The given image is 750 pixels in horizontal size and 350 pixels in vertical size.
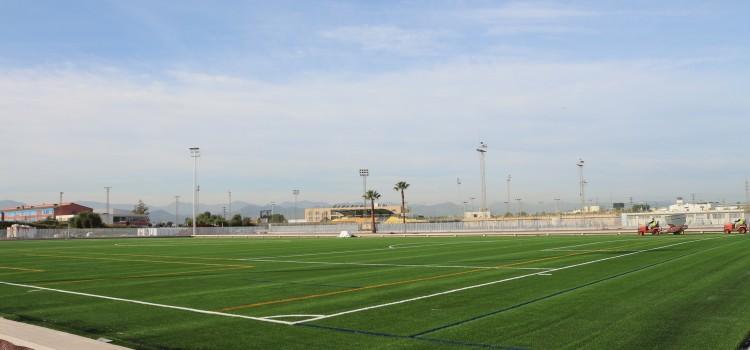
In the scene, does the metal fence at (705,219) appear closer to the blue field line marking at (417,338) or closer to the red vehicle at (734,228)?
the red vehicle at (734,228)

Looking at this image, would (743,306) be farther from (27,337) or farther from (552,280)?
(27,337)

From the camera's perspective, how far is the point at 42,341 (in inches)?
343

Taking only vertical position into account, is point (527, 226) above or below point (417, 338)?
below

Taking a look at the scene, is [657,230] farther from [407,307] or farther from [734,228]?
[407,307]

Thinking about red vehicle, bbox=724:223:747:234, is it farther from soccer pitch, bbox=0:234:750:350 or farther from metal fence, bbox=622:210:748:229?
soccer pitch, bbox=0:234:750:350

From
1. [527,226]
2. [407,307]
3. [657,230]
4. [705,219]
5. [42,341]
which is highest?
[705,219]

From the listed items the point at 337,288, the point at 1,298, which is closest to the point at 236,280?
the point at 337,288

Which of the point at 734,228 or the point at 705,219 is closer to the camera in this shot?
the point at 734,228

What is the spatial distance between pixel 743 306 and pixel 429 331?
6.68 metres

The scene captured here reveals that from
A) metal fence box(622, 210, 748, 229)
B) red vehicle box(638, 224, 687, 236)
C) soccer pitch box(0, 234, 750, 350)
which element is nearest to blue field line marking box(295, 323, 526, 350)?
soccer pitch box(0, 234, 750, 350)

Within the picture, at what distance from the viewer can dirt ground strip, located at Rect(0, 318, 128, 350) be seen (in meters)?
8.28

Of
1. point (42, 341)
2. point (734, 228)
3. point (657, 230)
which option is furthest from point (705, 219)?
point (42, 341)

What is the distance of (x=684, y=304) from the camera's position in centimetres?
1218

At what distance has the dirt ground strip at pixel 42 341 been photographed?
828 centimetres
